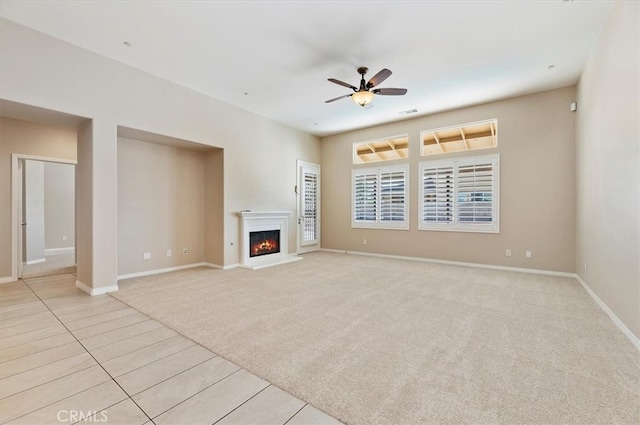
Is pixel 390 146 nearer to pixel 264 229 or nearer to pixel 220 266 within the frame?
pixel 264 229

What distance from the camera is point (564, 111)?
5.00 m

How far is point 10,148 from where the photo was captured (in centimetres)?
463

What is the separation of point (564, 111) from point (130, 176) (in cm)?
786

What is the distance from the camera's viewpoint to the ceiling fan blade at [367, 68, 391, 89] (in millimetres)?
3631

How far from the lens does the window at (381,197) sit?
6887mm

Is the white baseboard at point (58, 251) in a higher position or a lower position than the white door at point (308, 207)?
lower

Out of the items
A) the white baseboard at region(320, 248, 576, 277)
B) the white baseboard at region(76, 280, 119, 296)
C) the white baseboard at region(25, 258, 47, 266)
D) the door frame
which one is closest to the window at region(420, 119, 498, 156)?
the white baseboard at region(320, 248, 576, 277)

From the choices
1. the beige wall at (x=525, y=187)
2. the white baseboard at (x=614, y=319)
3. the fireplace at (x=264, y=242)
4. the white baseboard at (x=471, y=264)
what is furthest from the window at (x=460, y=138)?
the fireplace at (x=264, y=242)

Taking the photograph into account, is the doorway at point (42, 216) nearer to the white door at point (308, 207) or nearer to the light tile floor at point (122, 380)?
the light tile floor at point (122, 380)

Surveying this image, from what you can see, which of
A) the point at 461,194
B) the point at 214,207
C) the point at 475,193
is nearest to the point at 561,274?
the point at 475,193

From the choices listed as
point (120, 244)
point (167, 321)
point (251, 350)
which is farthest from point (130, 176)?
point (251, 350)

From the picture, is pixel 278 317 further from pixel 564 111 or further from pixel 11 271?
pixel 564 111

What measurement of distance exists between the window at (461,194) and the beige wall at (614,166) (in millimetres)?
1487

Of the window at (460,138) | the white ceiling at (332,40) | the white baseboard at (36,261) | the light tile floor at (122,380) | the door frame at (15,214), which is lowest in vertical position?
the light tile floor at (122,380)
